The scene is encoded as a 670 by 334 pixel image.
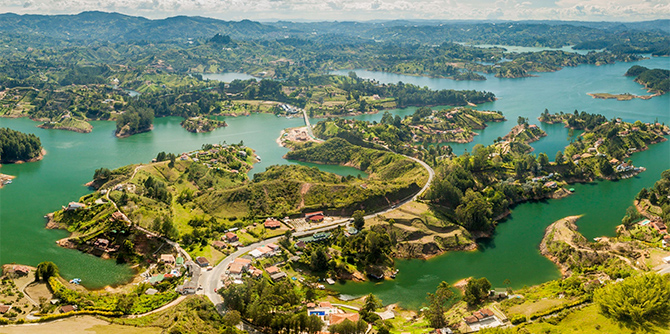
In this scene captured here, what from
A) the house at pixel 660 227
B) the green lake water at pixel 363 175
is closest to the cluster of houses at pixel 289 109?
the green lake water at pixel 363 175

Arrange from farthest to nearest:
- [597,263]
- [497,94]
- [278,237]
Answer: [497,94] → [278,237] → [597,263]

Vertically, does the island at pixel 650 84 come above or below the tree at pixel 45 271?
above

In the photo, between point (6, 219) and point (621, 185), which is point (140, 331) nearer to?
point (6, 219)

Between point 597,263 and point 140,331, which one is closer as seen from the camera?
point 140,331

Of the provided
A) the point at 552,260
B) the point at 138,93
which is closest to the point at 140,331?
the point at 552,260

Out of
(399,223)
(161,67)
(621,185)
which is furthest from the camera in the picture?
(161,67)

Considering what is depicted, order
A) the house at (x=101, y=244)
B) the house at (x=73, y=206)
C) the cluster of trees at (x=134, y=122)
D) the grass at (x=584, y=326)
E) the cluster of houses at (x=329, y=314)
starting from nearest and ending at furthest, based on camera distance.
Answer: the grass at (x=584, y=326)
the cluster of houses at (x=329, y=314)
the house at (x=101, y=244)
the house at (x=73, y=206)
the cluster of trees at (x=134, y=122)

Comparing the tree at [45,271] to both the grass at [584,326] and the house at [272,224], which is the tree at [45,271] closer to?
the house at [272,224]
